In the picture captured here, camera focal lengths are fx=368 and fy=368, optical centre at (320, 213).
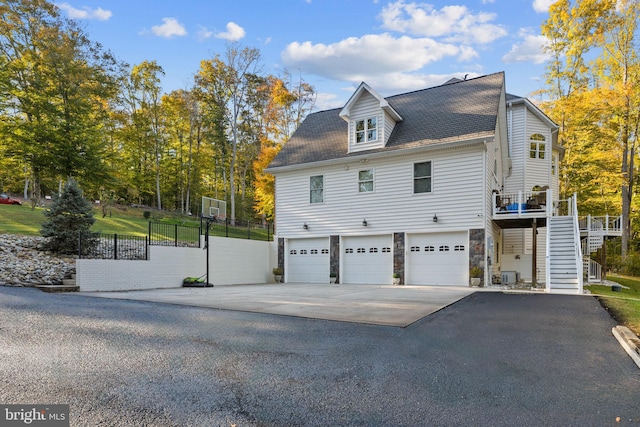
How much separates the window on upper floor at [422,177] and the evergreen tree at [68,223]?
461 inches

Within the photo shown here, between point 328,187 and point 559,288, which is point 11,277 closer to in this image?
point 328,187

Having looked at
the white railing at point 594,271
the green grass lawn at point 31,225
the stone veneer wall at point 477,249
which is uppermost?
the green grass lawn at point 31,225

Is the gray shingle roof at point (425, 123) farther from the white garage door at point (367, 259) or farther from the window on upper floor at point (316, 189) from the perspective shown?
the white garage door at point (367, 259)

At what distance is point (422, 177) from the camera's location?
558 inches

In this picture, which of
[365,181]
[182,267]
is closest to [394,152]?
[365,181]

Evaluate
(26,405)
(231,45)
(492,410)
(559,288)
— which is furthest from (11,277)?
(231,45)

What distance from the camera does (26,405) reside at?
2.72m

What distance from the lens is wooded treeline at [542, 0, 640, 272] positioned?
19375 millimetres

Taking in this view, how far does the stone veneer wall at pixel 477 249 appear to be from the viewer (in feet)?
42.2

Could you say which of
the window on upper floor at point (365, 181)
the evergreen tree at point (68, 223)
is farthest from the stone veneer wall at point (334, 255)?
the evergreen tree at point (68, 223)

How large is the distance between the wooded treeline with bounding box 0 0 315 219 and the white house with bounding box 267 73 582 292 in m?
8.25

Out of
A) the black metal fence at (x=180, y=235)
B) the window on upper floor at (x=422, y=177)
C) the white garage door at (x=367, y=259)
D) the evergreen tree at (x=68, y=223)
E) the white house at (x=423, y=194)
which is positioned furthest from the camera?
the white garage door at (x=367, y=259)

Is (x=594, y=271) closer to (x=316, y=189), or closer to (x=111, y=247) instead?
(x=316, y=189)

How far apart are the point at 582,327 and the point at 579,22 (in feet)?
75.5
